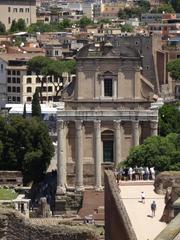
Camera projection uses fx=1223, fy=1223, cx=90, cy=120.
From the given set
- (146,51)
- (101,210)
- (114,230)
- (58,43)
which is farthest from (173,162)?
(58,43)

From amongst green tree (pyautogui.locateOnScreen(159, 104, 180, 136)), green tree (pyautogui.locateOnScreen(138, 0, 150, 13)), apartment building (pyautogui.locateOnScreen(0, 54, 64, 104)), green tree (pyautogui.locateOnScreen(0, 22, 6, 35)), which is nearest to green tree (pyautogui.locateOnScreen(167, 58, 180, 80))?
apartment building (pyautogui.locateOnScreen(0, 54, 64, 104))

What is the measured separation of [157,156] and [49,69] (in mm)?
44692

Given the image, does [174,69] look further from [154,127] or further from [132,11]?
[132,11]

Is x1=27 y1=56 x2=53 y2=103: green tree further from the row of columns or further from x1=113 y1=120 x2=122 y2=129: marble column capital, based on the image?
x1=113 y1=120 x2=122 y2=129: marble column capital

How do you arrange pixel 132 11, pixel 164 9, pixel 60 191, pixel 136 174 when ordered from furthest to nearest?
1. pixel 132 11
2. pixel 164 9
3. pixel 60 191
4. pixel 136 174

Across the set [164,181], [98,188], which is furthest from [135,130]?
[164,181]

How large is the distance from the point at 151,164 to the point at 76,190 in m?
6.01

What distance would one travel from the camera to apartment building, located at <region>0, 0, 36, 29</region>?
14175 cm

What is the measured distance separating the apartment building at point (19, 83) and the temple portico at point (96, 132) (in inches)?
1434

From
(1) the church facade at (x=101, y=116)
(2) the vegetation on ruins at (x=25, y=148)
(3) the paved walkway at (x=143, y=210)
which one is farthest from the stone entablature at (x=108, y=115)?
(3) the paved walkway at (x=143, y=210)

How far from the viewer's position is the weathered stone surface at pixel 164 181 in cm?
2087

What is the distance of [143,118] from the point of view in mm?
40844

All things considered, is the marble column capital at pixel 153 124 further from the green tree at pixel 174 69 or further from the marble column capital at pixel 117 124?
the green tree at pixel 174 69

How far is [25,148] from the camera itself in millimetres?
45094
